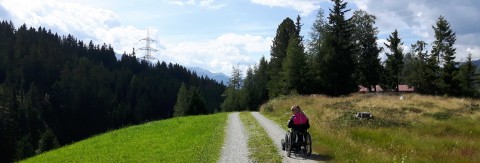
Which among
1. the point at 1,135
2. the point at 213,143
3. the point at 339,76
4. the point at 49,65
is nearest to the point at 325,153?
the point at 213,143

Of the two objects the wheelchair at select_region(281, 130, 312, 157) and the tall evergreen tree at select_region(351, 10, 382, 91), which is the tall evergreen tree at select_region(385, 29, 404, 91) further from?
the wheelchair at select_region(281, 130, 312, 157)

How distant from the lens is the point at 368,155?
14828mm

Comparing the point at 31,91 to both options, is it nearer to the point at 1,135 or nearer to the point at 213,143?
the point at 1,135

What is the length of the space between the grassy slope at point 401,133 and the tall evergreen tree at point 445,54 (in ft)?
108

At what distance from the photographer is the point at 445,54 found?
73750 mm


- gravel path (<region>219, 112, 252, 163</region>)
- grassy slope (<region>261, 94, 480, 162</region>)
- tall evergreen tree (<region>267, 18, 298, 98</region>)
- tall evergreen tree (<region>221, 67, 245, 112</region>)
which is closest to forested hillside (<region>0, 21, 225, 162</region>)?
tall evergreen tree (<region>221, 67, 245, 112</region>)

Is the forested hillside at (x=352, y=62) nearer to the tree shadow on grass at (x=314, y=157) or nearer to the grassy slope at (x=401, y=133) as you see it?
the grassy slope at (x=401, y=133)

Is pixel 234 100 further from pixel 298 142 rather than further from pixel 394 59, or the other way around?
pixel 298 142

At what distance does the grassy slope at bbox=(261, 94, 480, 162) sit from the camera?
15.5 metres

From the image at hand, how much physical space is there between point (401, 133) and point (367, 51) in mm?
53396

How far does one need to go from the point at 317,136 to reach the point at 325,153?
4590mm

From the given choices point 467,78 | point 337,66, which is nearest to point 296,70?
point 337,66

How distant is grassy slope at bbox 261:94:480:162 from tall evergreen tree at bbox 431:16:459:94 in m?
32.9

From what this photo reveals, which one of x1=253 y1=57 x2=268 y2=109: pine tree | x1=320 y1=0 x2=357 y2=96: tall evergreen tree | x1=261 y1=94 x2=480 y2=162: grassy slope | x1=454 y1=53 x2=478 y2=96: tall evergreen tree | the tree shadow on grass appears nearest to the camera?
x1=261 y1=94 x2=480 y2=162: grassy slope
